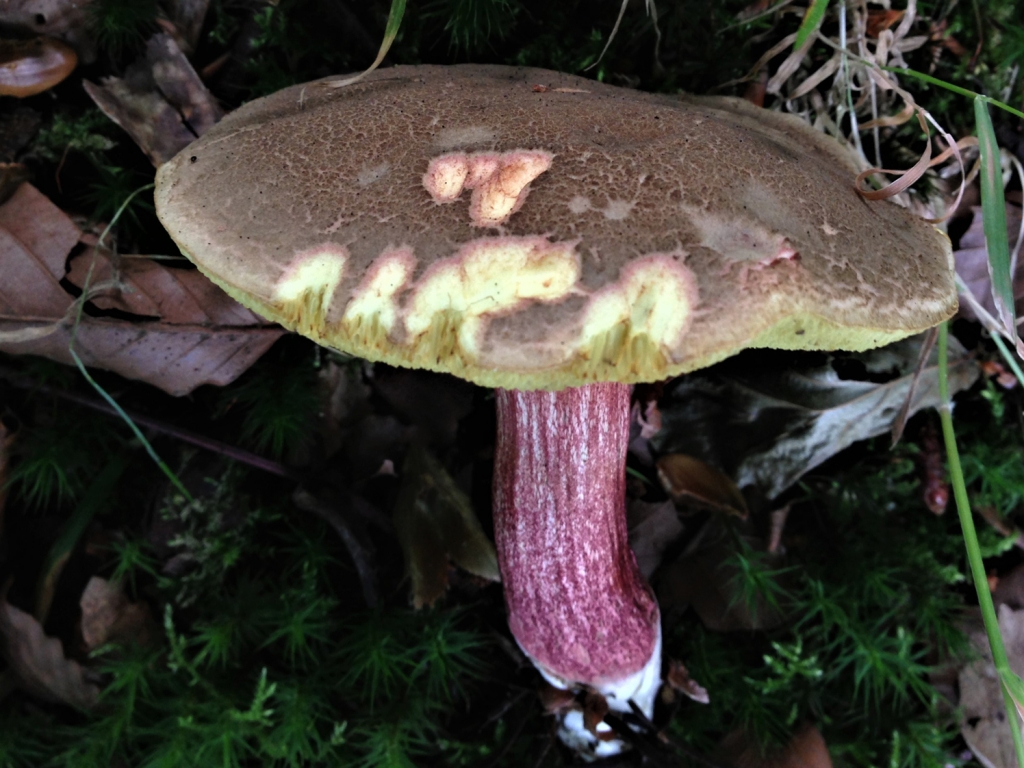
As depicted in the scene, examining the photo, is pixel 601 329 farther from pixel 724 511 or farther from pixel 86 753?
pixel 86 753

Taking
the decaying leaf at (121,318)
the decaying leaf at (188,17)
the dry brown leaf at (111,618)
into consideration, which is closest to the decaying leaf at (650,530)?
the decaying leaf at (121,318)

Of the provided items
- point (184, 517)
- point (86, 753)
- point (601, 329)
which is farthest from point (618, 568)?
point (86, 753)

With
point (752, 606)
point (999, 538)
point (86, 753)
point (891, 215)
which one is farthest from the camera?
point (999, 538)

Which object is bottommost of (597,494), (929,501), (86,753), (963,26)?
(86,753)

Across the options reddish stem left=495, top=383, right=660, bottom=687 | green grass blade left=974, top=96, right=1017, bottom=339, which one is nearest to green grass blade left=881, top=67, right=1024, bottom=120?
green grass blade left=974, top=96, right=1017, bottom=339

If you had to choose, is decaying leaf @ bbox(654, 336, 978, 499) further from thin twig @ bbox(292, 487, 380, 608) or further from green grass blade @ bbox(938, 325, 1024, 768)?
thin twig @ bbox(292, 487, 380, 608)

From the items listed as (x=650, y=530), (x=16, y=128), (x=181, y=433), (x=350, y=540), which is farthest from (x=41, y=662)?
(x=650, y=530)
